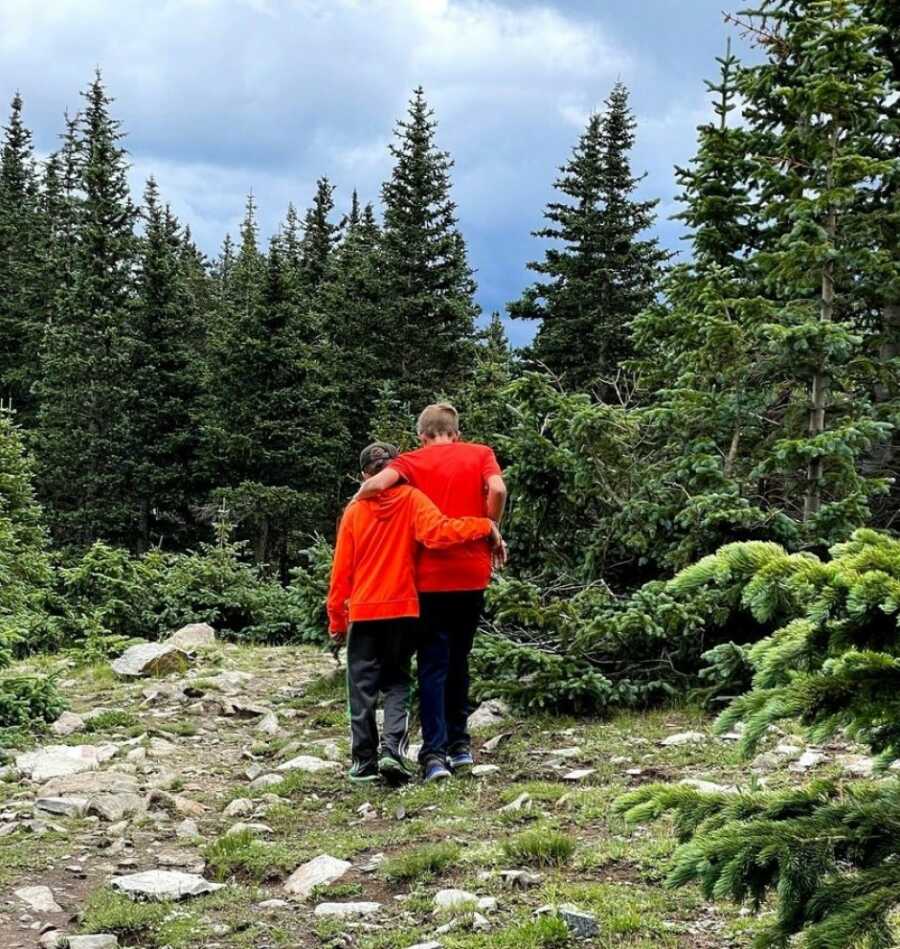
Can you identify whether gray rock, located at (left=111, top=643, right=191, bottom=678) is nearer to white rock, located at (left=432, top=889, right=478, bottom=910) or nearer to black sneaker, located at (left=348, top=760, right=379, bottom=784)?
black sneaker, located at (left=348, top=760, right=379, bottom=784)

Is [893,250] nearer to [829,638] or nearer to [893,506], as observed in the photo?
[893,506]

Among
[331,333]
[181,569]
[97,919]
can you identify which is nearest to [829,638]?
[97,919]

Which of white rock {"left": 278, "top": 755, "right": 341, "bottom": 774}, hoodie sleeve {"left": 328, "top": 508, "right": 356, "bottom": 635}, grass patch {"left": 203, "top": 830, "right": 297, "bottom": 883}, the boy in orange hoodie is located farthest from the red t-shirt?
grass patch {"left": 203, "top": 830, "right": 297, "bottom": 883}

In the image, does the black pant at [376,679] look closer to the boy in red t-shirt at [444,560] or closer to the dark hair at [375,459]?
the boy in red t-shirt at [444,560]

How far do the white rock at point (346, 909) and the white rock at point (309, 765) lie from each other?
269 centimetres

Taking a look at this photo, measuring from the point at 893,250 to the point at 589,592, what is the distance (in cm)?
627

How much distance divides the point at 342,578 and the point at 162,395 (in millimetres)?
34899

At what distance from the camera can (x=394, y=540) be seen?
645 cm

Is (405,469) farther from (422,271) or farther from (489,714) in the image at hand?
(422,271)

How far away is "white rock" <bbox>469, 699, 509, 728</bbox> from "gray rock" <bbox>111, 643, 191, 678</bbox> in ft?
16.0

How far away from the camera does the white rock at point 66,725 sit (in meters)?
8.51

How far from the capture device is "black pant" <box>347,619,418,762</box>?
263 inches

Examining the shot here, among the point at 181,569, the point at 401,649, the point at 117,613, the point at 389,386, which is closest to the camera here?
the point at 401,649

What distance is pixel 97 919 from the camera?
4371 mm
